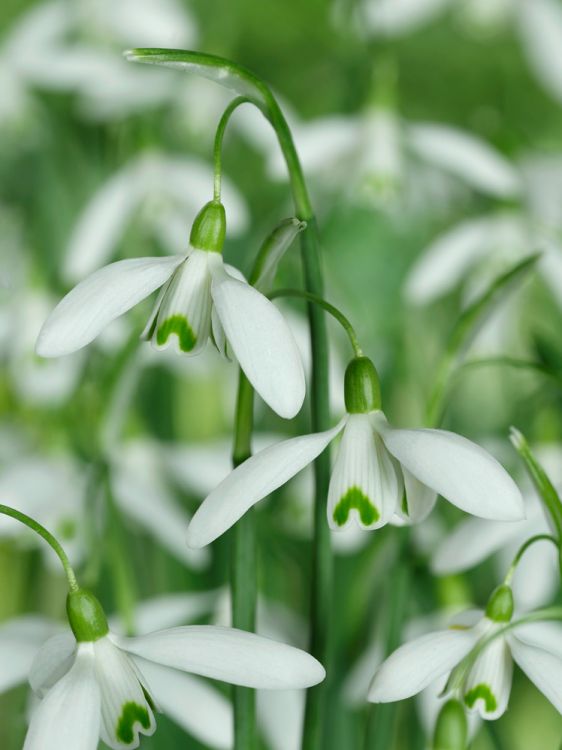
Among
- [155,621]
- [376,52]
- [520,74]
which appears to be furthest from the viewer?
[520,74]

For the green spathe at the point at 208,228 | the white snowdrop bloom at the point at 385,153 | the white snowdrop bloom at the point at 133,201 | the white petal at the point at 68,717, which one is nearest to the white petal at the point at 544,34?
the white snowdrop bloom at the point at 385,153

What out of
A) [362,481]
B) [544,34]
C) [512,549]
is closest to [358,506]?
[362,481]

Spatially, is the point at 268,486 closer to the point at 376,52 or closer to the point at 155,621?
the point at 155,621

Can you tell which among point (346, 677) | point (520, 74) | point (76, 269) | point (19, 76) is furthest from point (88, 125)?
point (520, 74)

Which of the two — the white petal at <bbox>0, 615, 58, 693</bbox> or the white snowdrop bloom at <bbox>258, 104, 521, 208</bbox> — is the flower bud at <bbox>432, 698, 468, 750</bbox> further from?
the white snowdrop bloom at <bbox>258, 104, 521, 208</bbox>

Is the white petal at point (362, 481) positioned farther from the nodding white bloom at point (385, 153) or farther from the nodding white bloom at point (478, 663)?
the nodding white bloom at point (385, 153)

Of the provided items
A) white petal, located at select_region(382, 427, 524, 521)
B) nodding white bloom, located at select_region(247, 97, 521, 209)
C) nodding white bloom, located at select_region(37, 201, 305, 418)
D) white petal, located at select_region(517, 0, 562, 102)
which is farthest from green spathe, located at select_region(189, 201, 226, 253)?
white petal, located at select_region(517, 0, 562, 102)
